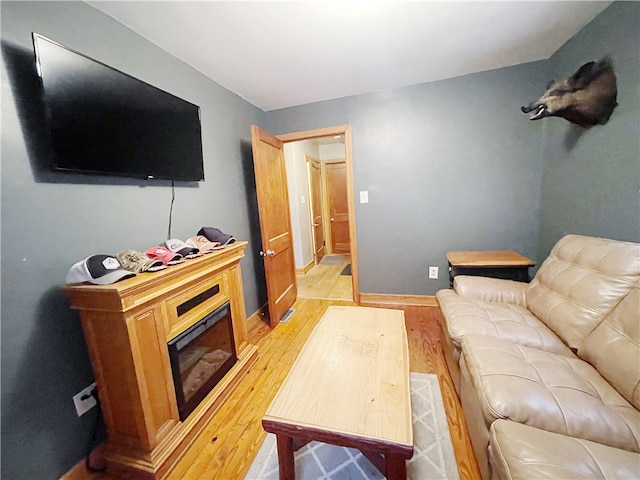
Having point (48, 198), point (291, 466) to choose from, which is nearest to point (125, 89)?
point (48, 198)

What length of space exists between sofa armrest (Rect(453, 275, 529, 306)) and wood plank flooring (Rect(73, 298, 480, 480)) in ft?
1.84

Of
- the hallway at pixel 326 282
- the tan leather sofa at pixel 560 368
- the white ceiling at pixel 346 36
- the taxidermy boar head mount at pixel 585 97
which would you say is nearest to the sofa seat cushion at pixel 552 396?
the tan leather sofa at pixel 560 368

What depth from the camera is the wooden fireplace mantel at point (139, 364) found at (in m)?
1.06

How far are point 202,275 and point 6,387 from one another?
0.81m

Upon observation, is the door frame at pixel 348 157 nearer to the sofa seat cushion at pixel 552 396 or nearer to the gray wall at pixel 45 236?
the gray wall at pixel 45 236

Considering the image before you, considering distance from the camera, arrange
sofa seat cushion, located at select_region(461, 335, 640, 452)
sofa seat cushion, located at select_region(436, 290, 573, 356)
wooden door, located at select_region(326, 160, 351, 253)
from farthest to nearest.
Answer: wooden door, located at select_region(326, 160, 351, 253), sofa seat cushion, located at select_region(436, 290, 573, 356), sofa seat cushion, located at select_region(461, 335, 640, 452)

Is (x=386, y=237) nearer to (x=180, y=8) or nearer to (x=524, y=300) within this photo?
(x=524, y=300)

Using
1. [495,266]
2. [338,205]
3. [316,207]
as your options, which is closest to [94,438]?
[495,266]

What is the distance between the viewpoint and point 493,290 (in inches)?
71.3

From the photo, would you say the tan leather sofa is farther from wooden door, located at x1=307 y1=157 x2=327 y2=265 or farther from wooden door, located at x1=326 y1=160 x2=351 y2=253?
wooden door, located at x1=326 y1=160 x2=351 y2=253

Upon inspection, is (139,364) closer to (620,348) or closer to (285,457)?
(285,457)

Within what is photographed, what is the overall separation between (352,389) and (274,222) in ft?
6.11

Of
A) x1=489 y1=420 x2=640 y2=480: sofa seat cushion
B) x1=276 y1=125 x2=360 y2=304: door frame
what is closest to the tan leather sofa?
x1=489 y1=420 x2=640 y2=480: sofa seat cushion

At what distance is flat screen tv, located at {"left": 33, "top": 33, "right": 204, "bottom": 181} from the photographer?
1.05m
